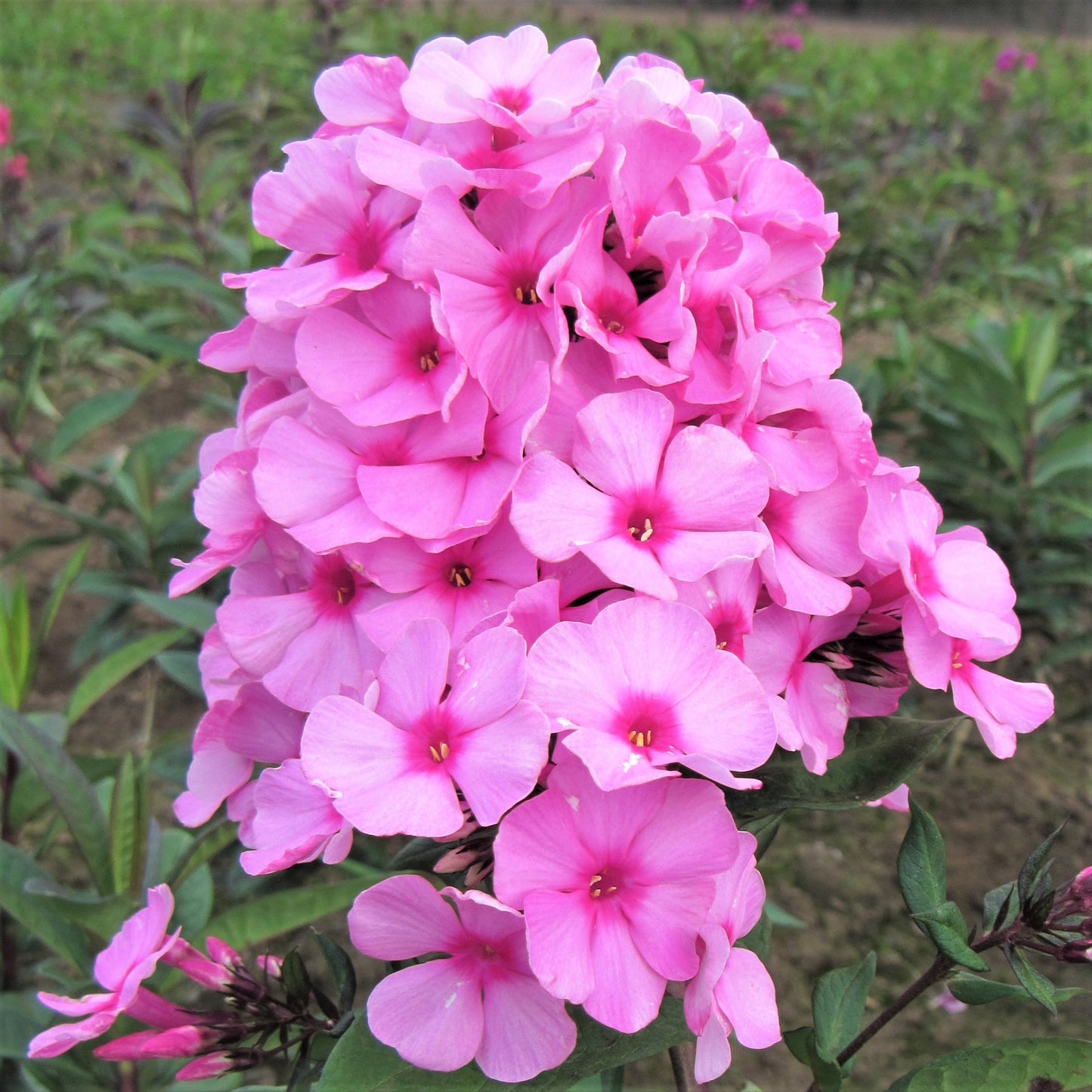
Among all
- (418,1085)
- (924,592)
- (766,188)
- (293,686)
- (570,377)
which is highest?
(766,188)

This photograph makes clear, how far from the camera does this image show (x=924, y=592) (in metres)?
0.82

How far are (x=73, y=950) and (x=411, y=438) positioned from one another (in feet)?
3.26

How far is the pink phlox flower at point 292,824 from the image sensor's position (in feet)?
2.42

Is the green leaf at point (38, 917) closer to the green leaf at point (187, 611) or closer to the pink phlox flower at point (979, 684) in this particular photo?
the green leaf at point (187, 611)

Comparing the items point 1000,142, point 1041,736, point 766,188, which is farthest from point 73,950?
point 1000,142

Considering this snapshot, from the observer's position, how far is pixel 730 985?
738 mm

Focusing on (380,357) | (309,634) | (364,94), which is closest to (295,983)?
(309,634)

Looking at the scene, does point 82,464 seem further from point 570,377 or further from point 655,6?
point 655,6

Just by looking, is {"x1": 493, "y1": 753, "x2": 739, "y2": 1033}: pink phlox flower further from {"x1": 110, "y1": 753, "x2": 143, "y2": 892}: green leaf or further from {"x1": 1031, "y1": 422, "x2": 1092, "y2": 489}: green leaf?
{"x1": 1031, "y1": 422, "x2": 1092, "y2": 489}: green leaf

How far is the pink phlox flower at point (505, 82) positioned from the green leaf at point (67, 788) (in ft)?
3.19

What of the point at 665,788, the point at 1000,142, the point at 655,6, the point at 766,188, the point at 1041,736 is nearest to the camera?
the point at 665,788

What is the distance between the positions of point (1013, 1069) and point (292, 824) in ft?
2.09

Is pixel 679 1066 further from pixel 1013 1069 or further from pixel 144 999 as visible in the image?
pixel 144 999

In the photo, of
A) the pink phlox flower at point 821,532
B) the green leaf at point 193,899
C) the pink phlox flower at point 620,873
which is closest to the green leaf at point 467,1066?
the pink phlox flower at point 620,873
